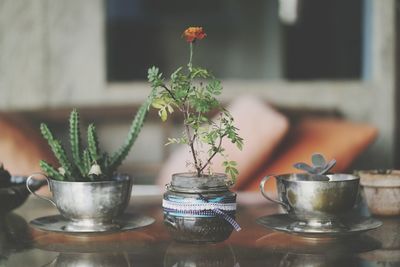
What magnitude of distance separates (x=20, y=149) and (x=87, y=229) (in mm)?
1842

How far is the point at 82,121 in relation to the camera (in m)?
4.15

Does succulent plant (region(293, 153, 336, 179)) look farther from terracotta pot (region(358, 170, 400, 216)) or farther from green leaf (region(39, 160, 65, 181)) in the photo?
green leaf (region(39, 160, 65, 181))

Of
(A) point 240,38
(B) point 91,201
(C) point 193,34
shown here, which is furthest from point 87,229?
(A) point 240,38

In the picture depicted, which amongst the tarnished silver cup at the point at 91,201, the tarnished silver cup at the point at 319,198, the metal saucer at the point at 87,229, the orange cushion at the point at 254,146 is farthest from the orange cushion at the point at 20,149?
the tarnished silver cup at the point at 319,198

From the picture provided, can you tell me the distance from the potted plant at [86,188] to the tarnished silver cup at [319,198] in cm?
33

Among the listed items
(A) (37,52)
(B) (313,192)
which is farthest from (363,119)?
(B) (313,192)

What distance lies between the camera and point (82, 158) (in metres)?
1.40

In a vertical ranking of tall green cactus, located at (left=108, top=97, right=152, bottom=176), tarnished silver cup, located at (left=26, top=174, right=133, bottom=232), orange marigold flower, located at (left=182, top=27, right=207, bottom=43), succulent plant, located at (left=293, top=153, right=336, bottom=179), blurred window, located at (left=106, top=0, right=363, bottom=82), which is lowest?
tarnished silver cup, located at (left=26, top=174, right=133, bottom=232)

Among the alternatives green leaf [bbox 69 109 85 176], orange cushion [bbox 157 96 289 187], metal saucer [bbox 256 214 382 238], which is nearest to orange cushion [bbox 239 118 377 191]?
orange cushion [bbox 157 96 289 187]

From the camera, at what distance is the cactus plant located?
136 centimetres

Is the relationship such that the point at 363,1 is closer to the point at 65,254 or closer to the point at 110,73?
the point at 110,73

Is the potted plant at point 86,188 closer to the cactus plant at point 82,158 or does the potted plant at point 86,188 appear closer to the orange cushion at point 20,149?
the cactus plant at point 82,158

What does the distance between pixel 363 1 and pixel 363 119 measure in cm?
79

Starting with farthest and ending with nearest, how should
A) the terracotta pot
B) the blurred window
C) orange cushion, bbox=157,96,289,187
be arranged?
1. the blurred window
2. orange cushion, bbox=157,96,289,187
3. the terracotta pot
